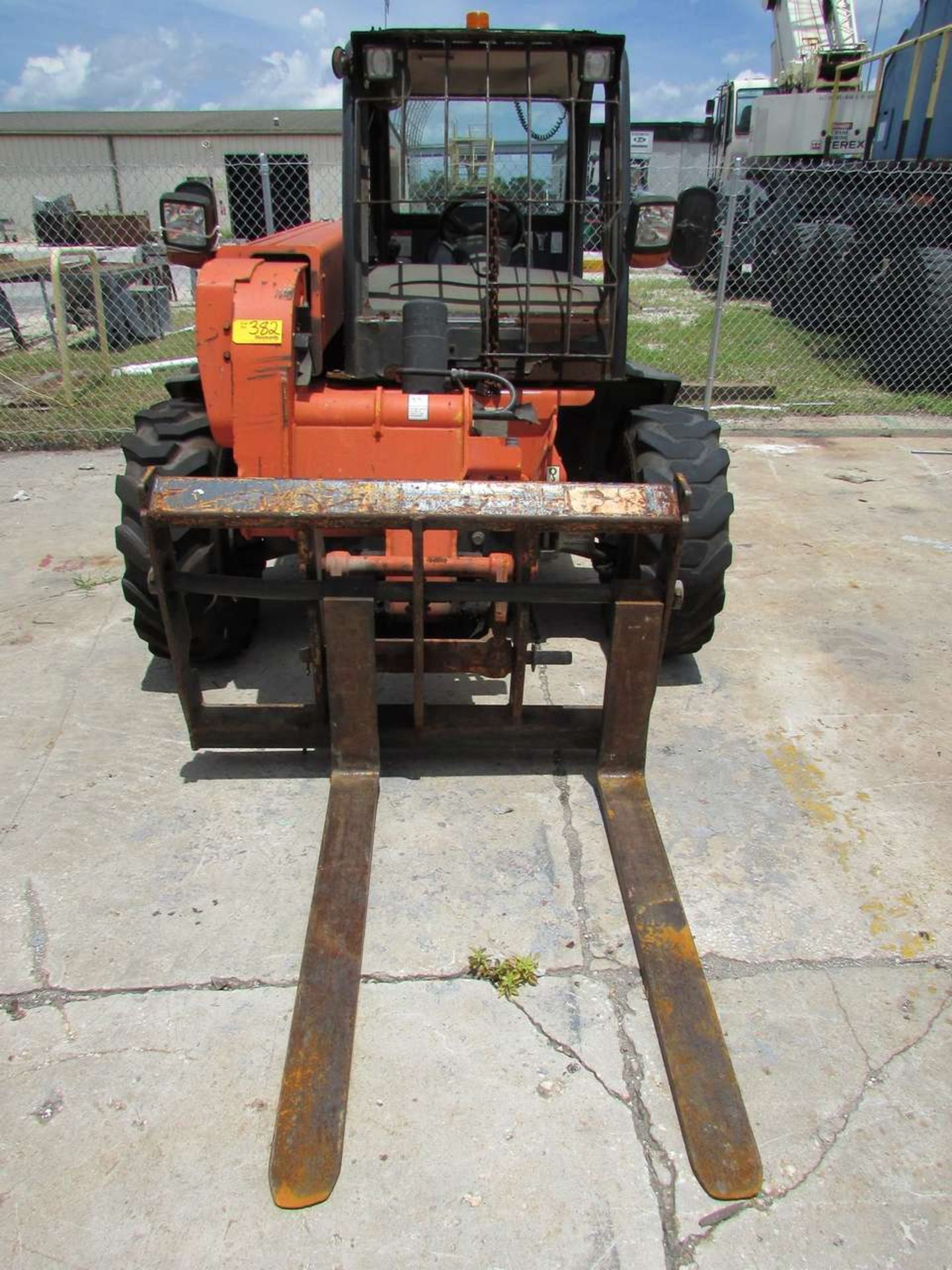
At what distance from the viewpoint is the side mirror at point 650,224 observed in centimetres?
356

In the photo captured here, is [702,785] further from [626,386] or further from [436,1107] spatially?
[626,386]

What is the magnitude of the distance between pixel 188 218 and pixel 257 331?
0.97m

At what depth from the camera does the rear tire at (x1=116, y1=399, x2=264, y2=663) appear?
3.50 metres

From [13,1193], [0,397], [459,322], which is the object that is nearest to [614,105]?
[459,322]

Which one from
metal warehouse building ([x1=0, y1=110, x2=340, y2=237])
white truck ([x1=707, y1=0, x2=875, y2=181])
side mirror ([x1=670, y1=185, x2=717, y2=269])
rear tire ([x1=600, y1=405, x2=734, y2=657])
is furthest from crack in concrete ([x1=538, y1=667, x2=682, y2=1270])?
metal warehouse building ([x1=0, y1=110, x2=340, y2=237])

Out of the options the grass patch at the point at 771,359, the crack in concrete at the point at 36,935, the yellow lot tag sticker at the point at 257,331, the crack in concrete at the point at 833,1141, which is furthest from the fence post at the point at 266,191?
the crack in concrete at the point at 833,1141

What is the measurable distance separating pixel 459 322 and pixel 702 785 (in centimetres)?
200

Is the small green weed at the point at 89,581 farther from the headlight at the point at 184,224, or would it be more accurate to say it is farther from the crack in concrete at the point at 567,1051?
the crack in concrete at the point at 567,1051

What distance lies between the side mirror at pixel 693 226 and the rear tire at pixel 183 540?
6.61ft

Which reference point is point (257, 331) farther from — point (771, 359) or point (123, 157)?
point (123, 157)

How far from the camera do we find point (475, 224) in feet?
13.6

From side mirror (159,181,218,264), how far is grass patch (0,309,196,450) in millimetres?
3849

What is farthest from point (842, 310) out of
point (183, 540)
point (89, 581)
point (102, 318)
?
point (183, 540)

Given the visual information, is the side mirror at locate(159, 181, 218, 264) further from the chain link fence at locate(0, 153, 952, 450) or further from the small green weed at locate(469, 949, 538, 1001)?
the chain link fence at locate(0, 153, 952, 450)
